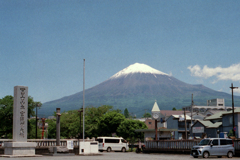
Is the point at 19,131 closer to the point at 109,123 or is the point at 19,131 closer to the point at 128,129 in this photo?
the point at 128,129

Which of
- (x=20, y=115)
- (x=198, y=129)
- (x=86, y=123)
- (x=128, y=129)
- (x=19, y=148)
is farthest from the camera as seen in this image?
(x=86, y=123)

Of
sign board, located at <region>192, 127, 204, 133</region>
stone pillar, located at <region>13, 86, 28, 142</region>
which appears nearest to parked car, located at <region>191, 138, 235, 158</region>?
stone pillar, located at <region>13, 86, 28, 142</region>

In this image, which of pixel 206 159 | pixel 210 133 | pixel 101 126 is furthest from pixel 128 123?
pixel 206 159

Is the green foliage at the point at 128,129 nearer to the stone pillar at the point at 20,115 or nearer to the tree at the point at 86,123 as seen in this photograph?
the tree at the point at 86,123

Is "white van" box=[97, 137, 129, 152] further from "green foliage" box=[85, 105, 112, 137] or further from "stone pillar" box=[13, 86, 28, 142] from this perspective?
"green foliage" box=[85, 105, 112, 137]

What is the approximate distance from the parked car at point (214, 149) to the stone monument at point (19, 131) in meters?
14.9

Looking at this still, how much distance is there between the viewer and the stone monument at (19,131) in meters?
28.9

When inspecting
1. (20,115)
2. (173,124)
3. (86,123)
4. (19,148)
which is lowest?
(19,148)

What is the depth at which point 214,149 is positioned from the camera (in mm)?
30516

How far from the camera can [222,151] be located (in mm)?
30594

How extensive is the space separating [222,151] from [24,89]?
18.8 metres

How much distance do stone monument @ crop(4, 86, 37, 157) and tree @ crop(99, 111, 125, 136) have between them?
51728 mm

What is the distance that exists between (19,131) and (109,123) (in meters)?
52.6

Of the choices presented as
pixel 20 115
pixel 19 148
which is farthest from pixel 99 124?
pixel 19 148
